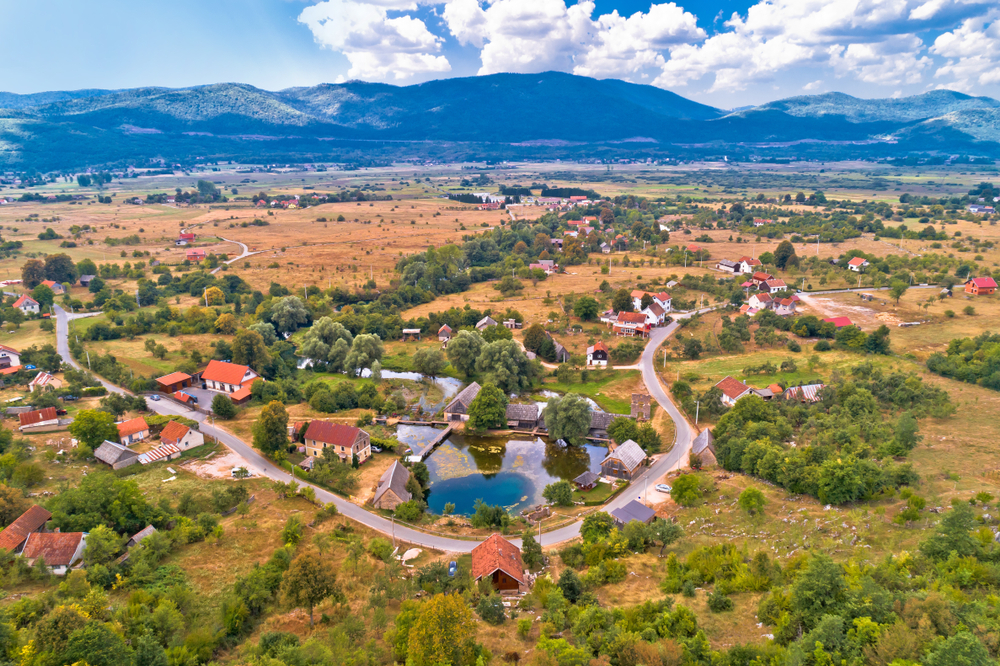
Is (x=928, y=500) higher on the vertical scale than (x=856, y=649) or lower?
lower

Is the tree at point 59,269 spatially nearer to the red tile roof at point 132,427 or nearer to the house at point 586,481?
the red tile roof at point 132,427

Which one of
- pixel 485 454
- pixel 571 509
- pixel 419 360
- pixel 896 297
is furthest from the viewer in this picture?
pixel 896 297

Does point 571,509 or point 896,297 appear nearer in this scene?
point 571,509

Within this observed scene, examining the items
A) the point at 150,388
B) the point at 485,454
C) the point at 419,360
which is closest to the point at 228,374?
the point at 150,388

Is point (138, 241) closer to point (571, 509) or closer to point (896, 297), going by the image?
point (571, 509)

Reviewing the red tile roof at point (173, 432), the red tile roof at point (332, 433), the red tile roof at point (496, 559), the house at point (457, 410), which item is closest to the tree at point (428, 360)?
the house at point (457, 410)

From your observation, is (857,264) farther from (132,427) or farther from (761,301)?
(132,427)
